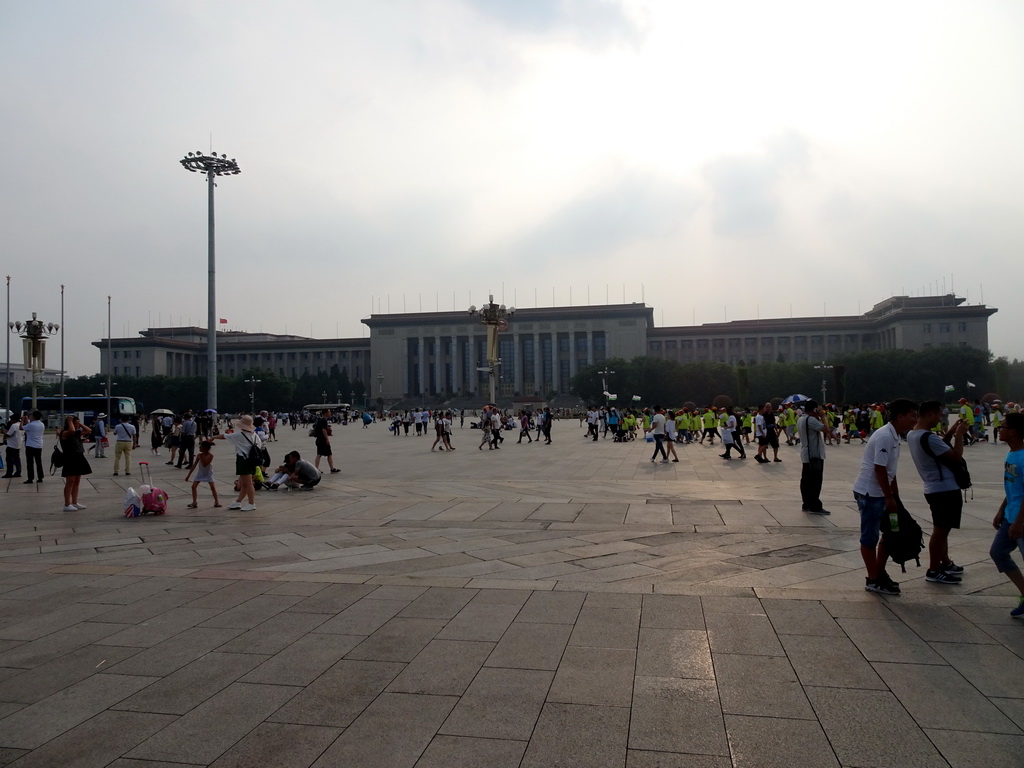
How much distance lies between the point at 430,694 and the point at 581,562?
345 cm

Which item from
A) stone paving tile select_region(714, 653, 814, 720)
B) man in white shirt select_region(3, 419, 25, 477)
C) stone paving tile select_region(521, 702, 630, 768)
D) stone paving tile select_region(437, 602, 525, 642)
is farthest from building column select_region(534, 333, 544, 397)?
stone paving tile select_region(521, 702, 630, 768)

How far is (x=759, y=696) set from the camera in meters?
3.93

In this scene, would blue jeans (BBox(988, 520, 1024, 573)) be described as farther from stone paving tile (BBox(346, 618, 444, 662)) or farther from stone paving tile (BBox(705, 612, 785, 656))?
stone paving tile (BBox(346, 618, 444, 662))

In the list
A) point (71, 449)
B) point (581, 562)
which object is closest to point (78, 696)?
point (581, 562)

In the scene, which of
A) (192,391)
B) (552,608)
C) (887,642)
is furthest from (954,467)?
(192,391)

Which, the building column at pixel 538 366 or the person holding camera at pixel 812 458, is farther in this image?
the building column at pixel 538 366

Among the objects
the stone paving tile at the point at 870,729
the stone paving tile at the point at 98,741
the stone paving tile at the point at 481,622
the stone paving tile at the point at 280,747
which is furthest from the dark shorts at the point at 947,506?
the stone paving tile at the point at 98,741

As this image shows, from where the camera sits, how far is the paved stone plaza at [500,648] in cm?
344

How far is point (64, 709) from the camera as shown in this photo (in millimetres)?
3904

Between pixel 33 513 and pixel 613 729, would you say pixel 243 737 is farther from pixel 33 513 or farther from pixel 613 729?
pixel 33 513

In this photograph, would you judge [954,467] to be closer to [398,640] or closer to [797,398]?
[398,640]

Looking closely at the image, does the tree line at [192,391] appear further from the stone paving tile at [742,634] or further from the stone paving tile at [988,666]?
the stone paving tile at [988,666]

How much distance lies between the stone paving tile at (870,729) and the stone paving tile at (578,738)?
0.96 m

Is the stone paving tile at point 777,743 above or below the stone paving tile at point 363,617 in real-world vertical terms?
above
